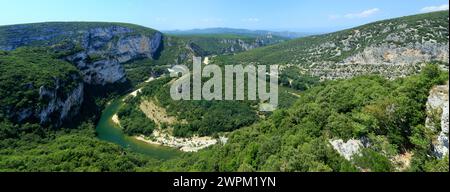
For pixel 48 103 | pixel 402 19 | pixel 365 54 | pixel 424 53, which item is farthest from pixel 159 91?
pixel 402 19

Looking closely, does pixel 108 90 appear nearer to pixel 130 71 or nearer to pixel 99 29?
pixel 130 71

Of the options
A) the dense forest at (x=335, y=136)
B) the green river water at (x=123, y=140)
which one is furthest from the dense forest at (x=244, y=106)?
the green river water at (x=123, y=140)

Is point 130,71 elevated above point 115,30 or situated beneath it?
situated beneath

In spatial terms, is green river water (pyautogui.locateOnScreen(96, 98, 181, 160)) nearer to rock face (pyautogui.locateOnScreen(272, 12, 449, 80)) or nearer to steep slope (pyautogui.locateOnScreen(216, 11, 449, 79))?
rock face (pyautogui.locateOnScreen(272, 12, 449, 80))

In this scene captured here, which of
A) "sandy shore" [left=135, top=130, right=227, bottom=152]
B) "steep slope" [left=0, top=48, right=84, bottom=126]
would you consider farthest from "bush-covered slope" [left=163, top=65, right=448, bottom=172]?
"steep slope" [left=0, top=48, right=84, bottom=126]
